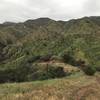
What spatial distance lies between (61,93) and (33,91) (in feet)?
7.62

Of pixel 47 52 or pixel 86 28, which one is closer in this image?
pixel 47 52

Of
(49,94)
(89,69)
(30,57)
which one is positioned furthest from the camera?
(30,57)

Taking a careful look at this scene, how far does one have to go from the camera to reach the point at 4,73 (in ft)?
137

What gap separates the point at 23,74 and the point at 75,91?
56.3 feet

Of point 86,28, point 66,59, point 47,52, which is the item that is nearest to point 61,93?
point 66,59

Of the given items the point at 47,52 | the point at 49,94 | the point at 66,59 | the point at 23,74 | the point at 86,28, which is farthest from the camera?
the point at 86,28

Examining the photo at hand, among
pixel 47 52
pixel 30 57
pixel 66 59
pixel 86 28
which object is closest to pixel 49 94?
pixel 66 59

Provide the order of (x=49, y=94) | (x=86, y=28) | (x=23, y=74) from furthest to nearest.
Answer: (x=86, y=28) → (x=23, y=74) → (x=49, y=94)

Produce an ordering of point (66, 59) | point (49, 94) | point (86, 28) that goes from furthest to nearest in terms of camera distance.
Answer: point (86, 28)
point (66, 59)
point (49, 94)

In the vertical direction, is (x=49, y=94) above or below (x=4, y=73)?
above

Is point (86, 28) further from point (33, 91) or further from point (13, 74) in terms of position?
point (33, 91)

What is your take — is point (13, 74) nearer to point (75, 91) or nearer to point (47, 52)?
point (47, 52)

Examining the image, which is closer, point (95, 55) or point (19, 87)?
point (19, 87)

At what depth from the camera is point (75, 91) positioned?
24531 mm
